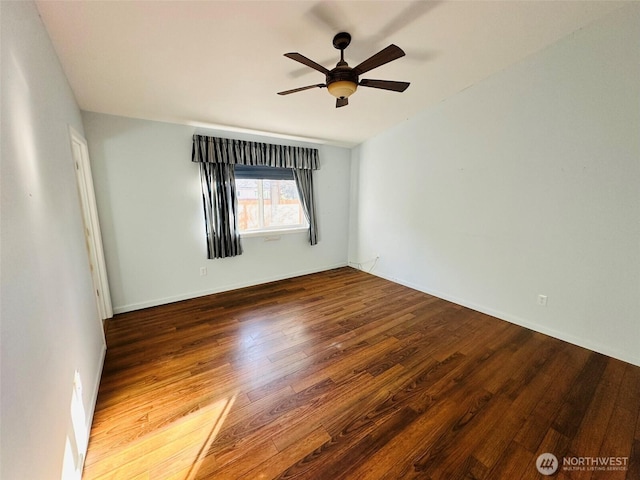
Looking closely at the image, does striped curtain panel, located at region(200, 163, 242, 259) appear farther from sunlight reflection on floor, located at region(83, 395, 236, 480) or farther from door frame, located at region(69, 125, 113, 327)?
sunlight reflection on floor, located at region(83, 395, 236, 480)

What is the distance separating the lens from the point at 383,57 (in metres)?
1.63

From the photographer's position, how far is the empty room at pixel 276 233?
4.20ft

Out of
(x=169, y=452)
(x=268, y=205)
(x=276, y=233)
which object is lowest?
(x=169, y=452)

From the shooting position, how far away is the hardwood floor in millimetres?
1319

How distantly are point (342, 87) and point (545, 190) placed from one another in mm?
2244

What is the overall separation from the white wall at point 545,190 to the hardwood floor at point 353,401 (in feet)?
1.33

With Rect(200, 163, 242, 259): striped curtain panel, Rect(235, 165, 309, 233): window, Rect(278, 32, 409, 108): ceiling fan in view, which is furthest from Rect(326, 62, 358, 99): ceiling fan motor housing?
Rect(235, 165, 309, 233): window

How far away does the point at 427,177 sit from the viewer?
11.3 feet

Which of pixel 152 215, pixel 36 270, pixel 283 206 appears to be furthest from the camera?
pixel 283 206

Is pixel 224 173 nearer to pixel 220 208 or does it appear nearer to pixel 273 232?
pixel 220 208

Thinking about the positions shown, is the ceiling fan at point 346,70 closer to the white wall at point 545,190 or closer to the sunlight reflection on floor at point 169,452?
the white wall at point 545,190

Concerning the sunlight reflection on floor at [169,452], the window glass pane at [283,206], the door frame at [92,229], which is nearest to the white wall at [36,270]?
the sunlight reflection on floor at [169,452]

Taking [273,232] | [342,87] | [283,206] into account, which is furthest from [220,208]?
[342,87]

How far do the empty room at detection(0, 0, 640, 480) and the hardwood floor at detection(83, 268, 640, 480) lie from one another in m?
0.02
